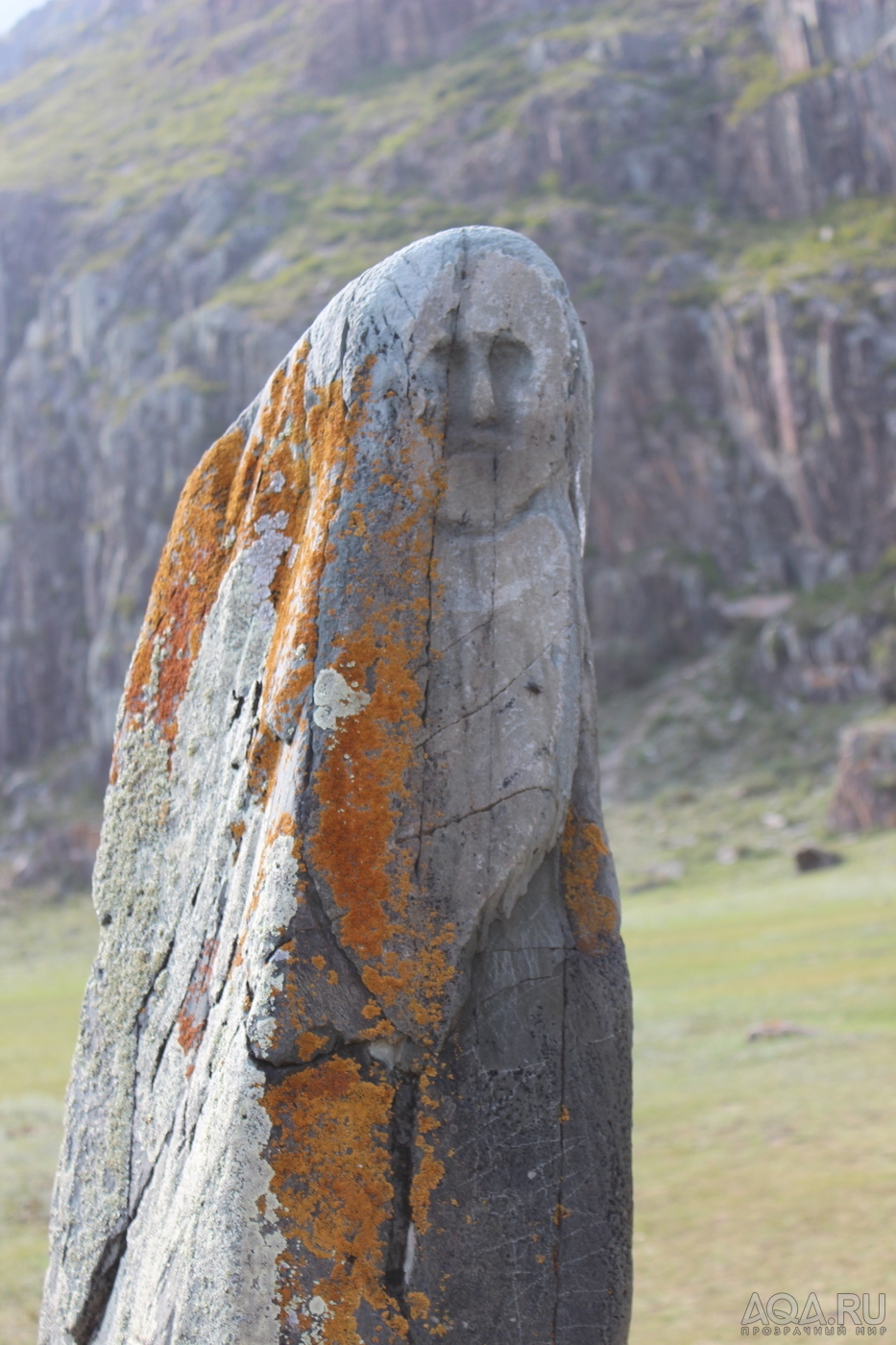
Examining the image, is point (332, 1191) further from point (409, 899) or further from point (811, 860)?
point (811, 860)

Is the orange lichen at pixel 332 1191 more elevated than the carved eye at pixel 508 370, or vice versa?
the carved eye at pixel 508 370

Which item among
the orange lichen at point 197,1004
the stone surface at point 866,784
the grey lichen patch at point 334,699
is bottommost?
the orange lichen at point 197,1004

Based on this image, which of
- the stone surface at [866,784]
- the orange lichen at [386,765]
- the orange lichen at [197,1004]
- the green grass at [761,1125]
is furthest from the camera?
the stone surface at [866,784]

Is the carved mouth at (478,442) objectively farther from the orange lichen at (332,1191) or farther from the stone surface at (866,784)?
the stone surface at (866,784)

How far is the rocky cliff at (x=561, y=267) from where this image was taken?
62406mm

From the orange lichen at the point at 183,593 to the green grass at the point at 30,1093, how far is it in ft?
17.4

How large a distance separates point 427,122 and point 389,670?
303 feet

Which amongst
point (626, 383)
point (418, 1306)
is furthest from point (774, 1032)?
point (626, 383)

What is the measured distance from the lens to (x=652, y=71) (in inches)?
3258

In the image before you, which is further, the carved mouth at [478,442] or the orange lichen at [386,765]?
the carved mouth at [478,442]

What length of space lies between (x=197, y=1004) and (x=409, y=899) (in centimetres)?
95

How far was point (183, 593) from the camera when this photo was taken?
4.98 meters

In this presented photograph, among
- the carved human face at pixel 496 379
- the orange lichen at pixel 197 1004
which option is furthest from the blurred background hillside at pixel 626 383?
the carved human face at pixel 496 379

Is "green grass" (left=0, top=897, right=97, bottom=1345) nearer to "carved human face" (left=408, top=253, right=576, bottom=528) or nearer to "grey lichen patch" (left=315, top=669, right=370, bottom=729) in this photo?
"grey lichen patch" (left=315, top=669, right=370, bottom=729)
